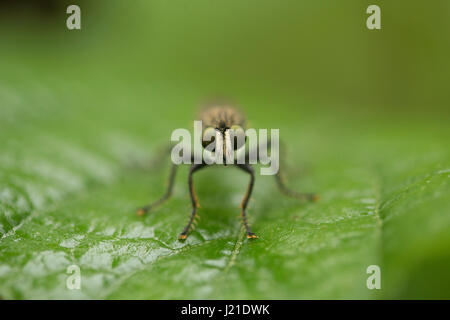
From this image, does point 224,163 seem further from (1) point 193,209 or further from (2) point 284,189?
(2) point 284,189

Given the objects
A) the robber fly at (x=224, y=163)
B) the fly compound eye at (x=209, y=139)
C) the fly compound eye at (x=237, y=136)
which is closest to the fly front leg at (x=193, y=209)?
the robber fly at (x=224, y=163)

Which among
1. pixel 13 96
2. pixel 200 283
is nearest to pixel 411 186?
pixel 200 283

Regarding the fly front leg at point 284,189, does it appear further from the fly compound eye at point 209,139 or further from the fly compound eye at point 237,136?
the fly compound eye at point 209,139

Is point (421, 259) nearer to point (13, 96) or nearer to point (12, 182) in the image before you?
point (12, 182)

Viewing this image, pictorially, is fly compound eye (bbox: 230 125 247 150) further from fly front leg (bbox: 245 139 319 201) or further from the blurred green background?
the blurred green background

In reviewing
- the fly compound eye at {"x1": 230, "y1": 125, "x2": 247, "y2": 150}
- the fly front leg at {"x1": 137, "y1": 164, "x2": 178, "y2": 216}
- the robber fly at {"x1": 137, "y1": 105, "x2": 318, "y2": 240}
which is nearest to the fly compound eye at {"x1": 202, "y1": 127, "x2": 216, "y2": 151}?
the robber fly at {"x1": 137, "y1": 105, "x2": 318, "y2": 240}
